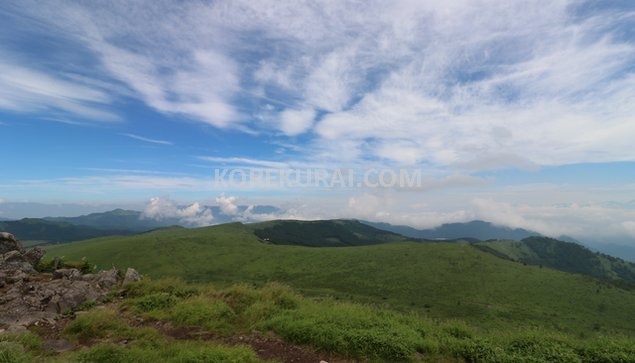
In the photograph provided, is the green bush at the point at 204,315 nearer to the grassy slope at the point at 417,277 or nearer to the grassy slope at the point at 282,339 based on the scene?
the grassy slope at the point at 282,339

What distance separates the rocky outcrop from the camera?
14938 mm

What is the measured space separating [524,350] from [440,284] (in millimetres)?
106444

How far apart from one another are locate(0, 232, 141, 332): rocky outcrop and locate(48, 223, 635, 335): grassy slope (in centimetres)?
7858

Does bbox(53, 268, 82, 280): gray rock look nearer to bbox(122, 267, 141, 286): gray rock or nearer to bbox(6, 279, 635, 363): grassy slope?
bbox(122, 267, 141, 286): gray rock

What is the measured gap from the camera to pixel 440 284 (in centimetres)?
11050

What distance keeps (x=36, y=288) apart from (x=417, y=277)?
11281cm

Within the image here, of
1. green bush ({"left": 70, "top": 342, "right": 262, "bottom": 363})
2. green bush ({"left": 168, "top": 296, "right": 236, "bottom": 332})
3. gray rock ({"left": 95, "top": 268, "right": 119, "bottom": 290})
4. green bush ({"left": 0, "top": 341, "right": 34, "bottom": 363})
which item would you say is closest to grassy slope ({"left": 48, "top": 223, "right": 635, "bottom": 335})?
gray rock ({"left": 95, "top": 268, "right": 119, "bottom": 290})

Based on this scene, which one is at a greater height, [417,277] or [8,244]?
[8,244]

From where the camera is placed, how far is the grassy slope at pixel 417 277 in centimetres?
8976

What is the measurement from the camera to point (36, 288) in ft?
59.7

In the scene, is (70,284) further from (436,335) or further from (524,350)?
(524,350)

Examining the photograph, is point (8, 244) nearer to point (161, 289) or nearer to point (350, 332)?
point (161, 289)

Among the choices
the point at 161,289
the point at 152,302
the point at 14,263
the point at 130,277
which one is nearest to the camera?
the point at 152,302

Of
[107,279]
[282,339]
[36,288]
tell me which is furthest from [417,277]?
[36,288]
